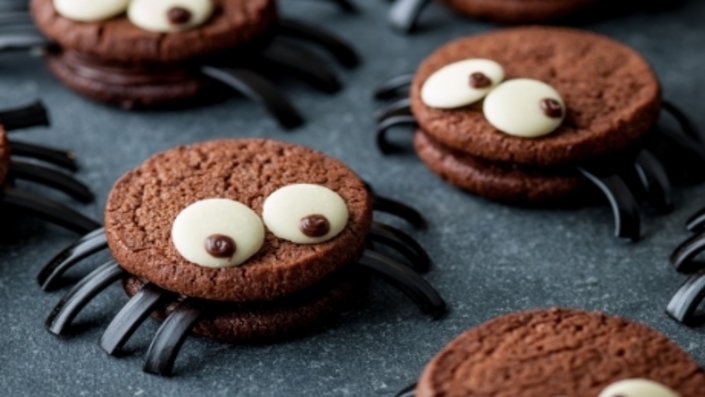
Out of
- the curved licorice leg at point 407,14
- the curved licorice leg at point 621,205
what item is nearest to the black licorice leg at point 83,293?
the curved licorice leg at point 621,205

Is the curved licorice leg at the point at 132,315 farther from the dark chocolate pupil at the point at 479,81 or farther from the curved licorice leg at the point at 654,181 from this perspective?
the curved licorice leg at the point at 654,181

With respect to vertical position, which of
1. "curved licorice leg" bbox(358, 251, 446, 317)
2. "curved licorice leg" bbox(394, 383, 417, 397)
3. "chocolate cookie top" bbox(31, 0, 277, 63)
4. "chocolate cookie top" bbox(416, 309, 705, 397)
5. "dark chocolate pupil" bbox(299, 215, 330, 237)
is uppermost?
"chocolate cookie top" bbox(416, 309, 705, 397)

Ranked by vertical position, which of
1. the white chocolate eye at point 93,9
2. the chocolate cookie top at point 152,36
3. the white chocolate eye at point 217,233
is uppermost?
the white chocolate eye at point 217,233

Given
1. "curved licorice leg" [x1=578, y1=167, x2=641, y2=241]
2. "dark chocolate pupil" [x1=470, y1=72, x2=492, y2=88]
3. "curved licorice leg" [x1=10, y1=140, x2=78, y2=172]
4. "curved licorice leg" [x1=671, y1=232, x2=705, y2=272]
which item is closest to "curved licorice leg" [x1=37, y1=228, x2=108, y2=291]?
"curved licorice leg" [x1=10, y1=140, x2=78, y2=172]

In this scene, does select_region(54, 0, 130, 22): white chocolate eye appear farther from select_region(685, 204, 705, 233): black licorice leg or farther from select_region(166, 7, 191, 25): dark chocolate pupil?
select_region(685, 204, 705, 233): black licorice leg

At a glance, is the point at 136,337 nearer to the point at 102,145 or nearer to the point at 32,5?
the point at 102,145

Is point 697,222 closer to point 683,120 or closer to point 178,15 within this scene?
point 683,120
